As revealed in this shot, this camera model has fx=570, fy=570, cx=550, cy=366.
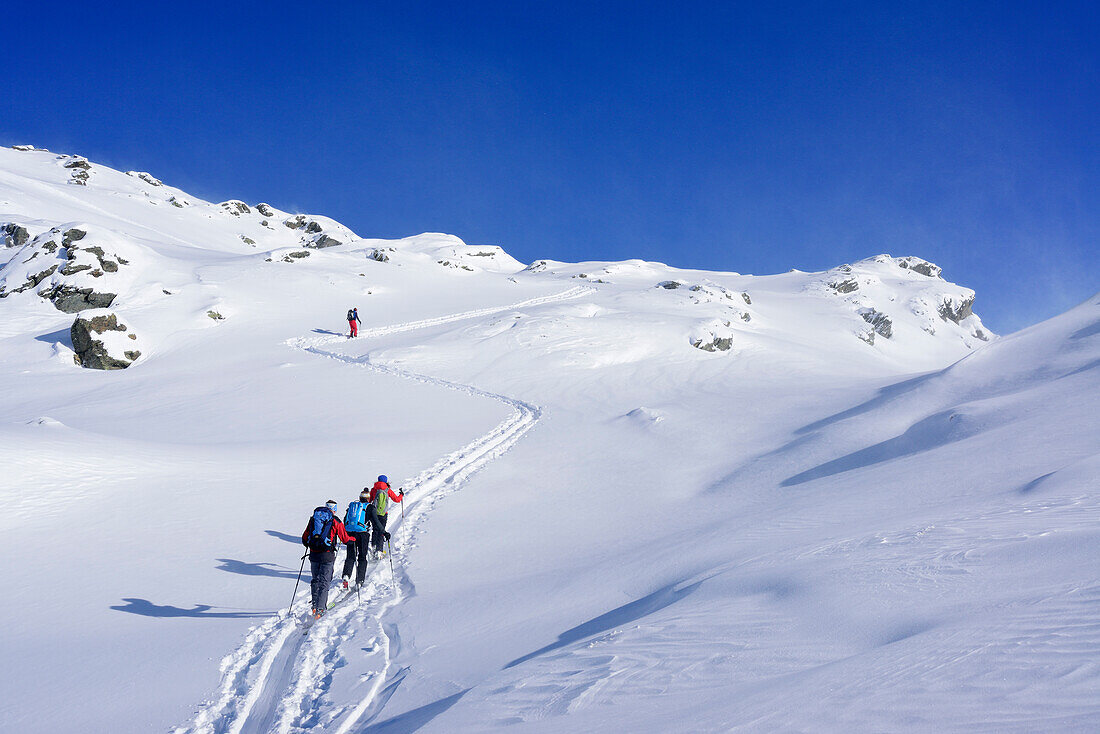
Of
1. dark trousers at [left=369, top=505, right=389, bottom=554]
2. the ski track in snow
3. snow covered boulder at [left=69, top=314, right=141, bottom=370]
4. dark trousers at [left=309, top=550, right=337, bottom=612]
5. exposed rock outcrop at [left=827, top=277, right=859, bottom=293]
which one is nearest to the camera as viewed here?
the ski track in snow

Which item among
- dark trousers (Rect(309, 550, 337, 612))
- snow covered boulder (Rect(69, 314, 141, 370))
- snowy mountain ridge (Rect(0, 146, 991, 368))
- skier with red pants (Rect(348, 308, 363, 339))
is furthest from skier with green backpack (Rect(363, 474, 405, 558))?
snowy mountain ridge (Rect(0, 146, 991, 368))

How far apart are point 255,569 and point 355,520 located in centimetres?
209

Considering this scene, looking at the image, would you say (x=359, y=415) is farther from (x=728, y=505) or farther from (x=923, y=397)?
(x=923, y=397)

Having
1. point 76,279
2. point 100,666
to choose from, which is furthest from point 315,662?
point 76,279

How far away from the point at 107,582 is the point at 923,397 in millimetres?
19503

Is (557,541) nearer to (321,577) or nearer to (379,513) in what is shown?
(379,513)

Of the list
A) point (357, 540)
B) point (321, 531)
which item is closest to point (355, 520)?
point (357, 540)

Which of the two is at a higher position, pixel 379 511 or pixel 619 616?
pixel 379 511

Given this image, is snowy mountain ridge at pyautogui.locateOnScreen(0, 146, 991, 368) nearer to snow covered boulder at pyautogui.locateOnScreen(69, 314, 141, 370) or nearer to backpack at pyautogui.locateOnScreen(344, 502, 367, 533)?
snow covered boulder at pyautogui.locateOnScreen(69, 314, 141, 370)

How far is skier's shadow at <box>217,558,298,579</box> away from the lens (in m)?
9.52

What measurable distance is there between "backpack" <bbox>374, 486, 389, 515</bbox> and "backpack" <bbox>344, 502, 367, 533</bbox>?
3.06 ft

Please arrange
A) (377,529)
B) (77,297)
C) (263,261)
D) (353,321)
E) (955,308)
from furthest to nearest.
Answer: (955,308) < (263,261) < (77,297) < (353,321) < (377,529)

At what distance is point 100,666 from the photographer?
21.7 feet

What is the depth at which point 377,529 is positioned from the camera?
33.8 ft
